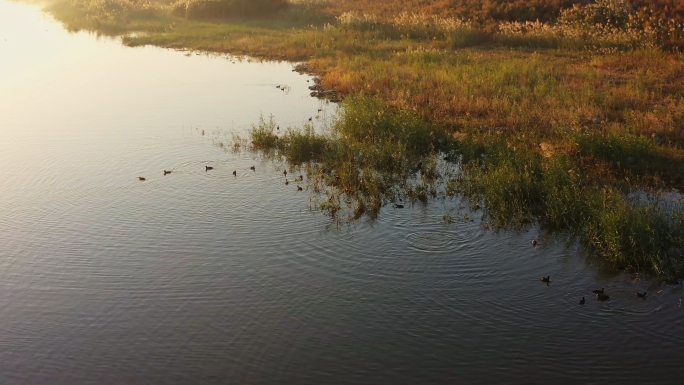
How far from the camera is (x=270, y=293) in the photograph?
7.16 metres

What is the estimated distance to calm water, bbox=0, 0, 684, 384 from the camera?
Result: 589 cm

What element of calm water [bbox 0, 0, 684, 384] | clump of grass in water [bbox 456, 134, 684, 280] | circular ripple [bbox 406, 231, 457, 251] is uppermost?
clump of grass in water [bbox 456, 134, 684, 280]

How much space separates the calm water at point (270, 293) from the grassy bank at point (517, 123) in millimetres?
577

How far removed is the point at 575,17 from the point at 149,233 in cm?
2104

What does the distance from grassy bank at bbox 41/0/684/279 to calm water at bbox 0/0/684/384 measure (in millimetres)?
577

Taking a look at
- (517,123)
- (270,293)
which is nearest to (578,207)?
(270,293)

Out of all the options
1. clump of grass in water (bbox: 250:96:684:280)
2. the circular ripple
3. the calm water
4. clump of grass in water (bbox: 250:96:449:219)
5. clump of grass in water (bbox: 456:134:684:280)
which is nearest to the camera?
the calm water

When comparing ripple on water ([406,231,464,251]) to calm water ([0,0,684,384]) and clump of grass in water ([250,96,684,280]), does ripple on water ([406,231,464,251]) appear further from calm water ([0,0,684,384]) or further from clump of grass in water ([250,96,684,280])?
clump of grass in water ([250,96,684,280])

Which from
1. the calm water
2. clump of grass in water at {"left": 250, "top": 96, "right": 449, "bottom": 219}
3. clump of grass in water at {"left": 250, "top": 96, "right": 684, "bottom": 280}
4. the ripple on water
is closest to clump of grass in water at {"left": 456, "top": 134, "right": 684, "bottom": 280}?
clump of grass in water at {"left": 250, "top": 96, "right": 684, "bottom": 280}

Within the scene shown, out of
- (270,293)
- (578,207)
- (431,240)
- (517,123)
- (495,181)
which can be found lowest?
(270,293)

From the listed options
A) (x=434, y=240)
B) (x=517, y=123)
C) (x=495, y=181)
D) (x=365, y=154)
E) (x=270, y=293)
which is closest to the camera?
(x=270, y=293)

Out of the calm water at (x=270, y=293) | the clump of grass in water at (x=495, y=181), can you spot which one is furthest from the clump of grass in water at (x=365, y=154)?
the calm water at (x=270, y=293)

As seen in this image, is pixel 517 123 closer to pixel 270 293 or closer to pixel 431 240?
pixel 431 240

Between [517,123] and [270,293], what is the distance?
7558mm
